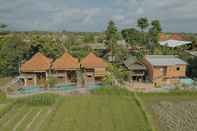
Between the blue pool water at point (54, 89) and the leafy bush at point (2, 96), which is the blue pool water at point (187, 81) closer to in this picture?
the blue pool water at point (54, 89)

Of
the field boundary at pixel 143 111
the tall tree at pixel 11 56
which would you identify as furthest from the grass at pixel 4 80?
the field boundary at pixel 143 111

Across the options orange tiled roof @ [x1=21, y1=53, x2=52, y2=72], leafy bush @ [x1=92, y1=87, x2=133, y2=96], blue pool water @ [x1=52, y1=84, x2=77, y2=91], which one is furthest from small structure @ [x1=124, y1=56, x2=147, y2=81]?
orange tiled roof @ [x1=21, y1=53, x2=52, y2=72]

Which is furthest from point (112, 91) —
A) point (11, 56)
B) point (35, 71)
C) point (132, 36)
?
point (132, 36)

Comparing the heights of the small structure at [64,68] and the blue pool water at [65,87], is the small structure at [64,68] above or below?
above

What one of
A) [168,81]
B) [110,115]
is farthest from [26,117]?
[168,81]

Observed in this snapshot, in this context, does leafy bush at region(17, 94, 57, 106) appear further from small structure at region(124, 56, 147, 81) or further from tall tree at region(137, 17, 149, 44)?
tall tree at region(137, 17, 149, 44)
